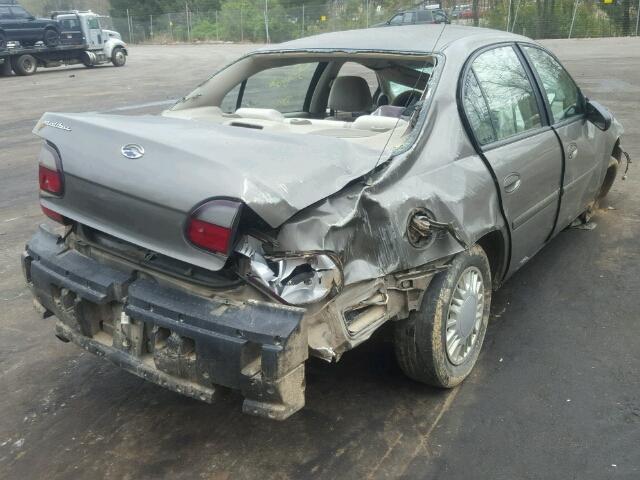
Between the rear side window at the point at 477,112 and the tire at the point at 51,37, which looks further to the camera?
the tire at the point at 51,37

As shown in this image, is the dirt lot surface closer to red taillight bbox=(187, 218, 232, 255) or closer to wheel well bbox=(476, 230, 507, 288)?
wheel well bbox=(476, 230, 507, 288)

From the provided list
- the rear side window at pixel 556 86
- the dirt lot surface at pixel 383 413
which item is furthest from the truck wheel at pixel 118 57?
the rear side window at pixel 556 86

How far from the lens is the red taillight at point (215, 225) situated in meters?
2.32

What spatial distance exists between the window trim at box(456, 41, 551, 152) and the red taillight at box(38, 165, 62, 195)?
76.6 inches

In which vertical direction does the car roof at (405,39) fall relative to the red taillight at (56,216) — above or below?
above

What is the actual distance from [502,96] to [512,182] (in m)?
0.57

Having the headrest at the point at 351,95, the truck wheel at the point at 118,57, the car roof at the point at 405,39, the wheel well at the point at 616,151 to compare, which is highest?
the car roof at the point at 405,39

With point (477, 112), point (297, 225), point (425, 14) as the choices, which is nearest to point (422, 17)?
point (425, 14)

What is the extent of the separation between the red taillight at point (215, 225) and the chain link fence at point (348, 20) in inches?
623

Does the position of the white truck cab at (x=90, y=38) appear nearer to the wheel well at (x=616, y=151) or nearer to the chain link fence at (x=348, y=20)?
the chain link fence at (x=348, y=20)

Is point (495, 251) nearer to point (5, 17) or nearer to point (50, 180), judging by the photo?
point (50, 180)

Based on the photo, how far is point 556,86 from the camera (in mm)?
4293

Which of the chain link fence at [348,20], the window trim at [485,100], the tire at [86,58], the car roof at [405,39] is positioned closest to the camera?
the window trim at [485,100]

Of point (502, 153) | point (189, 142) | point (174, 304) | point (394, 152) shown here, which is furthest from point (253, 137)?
point (502, 153)
